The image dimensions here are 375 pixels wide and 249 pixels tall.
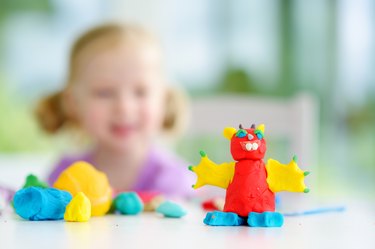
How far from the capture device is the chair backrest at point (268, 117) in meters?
1.69

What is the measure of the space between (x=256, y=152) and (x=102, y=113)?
74cm

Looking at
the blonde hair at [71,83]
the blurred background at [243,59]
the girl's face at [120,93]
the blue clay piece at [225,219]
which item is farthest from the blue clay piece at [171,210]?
the blurred background at [243,59]

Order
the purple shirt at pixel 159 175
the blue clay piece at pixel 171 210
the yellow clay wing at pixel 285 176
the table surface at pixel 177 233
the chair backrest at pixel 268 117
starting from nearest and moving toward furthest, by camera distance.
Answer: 1. the table surface at pixel 177 233
2. the yellow clay wing at pixel 285 176
3. the blue clay piece at pixel 171 210
4. the purple shirt at pixel 159 175
5. the chair backrest at pixel 268 117

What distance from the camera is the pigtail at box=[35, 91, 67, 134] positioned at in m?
1.73

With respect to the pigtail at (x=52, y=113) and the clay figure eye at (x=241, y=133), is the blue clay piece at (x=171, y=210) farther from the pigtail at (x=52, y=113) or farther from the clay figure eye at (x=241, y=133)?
the pigtail at (x=52, y=113)

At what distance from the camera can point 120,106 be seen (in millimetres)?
1404

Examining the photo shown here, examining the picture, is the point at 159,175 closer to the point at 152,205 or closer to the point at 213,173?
the point at 152,205

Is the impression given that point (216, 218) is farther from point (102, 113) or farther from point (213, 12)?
point (213, 12)

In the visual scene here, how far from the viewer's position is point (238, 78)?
3.26m

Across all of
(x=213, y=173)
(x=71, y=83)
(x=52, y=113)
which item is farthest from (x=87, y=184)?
(x=52, y=113)

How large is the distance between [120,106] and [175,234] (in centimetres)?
76

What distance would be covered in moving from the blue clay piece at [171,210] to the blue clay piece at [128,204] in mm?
37

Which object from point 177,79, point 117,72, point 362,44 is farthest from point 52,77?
point 117,72

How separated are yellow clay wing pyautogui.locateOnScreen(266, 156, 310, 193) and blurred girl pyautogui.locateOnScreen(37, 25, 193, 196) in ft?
2.29
